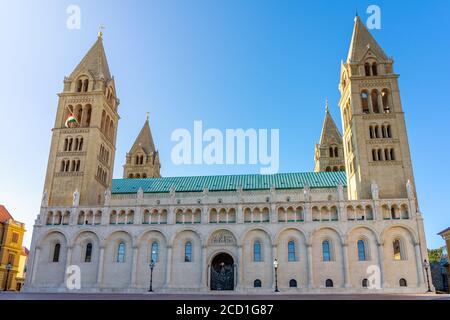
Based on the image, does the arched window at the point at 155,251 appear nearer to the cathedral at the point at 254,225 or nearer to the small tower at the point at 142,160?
the cathedral at the point at 254,225

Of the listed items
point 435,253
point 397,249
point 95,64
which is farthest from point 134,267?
point 435,253

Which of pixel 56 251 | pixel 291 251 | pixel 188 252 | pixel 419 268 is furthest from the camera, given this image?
pixel 56 251

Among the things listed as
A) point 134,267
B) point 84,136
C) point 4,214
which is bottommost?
point 134,267

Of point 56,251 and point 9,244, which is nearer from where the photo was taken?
point 56,251

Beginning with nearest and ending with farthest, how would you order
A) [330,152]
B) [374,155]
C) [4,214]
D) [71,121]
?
[374,155], [71,121], [4,214], [330,152]

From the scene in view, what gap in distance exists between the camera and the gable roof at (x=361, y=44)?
5560 centimetres

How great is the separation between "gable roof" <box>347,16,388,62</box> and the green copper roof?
18.8 metres

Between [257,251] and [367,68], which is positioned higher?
[367,68]

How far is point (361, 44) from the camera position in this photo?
56.7 m

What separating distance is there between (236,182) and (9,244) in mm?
37956

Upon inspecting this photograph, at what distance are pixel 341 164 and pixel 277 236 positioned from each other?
32002mm

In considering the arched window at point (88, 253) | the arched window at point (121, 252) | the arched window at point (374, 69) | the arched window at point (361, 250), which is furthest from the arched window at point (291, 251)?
the arched window at point (374, 69)

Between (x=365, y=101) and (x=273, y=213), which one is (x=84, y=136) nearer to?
(x=273, y=213)
